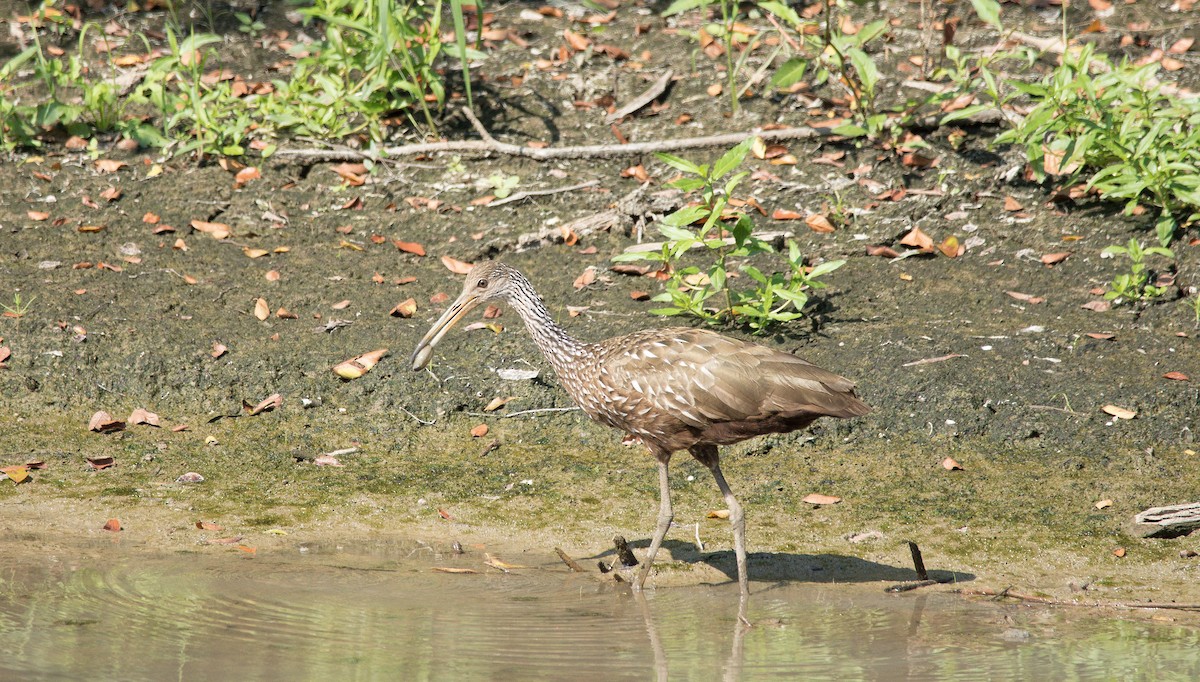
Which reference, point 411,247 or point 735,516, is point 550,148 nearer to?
point 411,247

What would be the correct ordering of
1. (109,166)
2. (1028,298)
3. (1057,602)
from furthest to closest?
1. (109,166)
2. (1028,298)
3. (1057,602)

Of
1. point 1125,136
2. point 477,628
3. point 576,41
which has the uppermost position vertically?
point 1125,136

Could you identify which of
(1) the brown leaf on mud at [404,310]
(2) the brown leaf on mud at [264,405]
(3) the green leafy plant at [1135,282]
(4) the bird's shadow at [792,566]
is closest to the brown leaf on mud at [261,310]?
(1) the brown leaf on mud at [404,310]

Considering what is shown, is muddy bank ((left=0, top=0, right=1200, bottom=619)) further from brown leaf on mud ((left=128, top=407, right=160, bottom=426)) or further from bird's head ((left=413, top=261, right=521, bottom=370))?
bird's head ((left=413, top=261, right=521, bottom=370))

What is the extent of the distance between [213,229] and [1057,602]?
5716 mm

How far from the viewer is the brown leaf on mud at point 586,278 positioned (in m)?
7.73

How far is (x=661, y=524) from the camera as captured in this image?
5453 mm

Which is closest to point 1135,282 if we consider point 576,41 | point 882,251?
point 882,251

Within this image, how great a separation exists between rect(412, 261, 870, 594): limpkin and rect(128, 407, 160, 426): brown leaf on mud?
2.32m

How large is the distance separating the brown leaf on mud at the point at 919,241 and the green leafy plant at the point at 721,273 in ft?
2.84

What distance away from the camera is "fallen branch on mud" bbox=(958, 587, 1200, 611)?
4871mm


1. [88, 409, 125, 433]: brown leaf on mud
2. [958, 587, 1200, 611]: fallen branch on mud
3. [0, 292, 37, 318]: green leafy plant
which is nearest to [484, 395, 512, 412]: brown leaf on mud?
[88, 409, 125, 433]: brown leaf on mud

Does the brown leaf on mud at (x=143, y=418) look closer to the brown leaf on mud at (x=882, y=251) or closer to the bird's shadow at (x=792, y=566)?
the bird's shadow at (x=792, y=566)

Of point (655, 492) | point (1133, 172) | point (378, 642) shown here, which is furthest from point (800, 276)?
point (378, 642)
